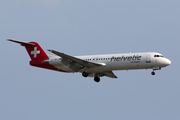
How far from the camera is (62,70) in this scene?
147 feet

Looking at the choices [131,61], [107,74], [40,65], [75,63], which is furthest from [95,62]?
[40,65]

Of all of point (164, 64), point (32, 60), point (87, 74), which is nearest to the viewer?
point (164, 64)

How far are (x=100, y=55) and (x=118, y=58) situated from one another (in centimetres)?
294

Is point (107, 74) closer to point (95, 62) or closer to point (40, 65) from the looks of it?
point (95, 62)

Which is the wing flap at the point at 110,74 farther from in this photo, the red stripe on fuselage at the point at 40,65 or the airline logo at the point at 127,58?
the red stripe on fuselage at the point at 40,65

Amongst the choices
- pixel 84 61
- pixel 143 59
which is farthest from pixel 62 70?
pixel 143 59

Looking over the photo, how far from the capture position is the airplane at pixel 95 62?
133ft

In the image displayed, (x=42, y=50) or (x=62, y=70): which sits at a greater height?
(x=42, y=50)

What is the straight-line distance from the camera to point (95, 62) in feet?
141

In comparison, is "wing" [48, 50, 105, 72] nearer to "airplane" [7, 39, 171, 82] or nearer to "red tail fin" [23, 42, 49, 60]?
"airplane" [7, 39, 171, 82]

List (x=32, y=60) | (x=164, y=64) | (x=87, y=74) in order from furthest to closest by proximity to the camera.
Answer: (x=32, y=60) → (x=87, y=74) → (x=164, y=64)

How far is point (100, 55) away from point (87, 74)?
3144 millimetres

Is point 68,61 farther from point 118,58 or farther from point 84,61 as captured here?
point 118,58

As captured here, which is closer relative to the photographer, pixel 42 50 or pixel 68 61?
pixel 68 61
